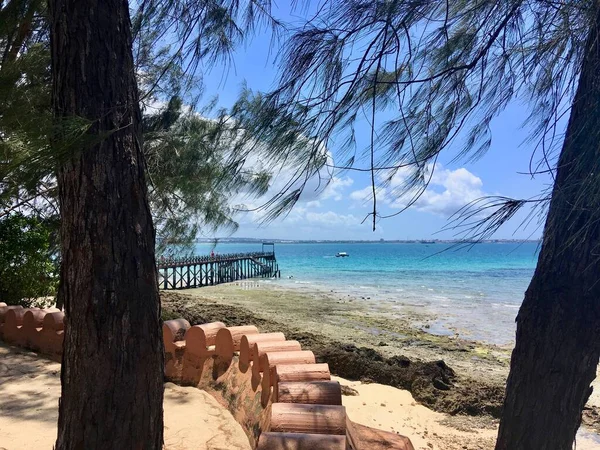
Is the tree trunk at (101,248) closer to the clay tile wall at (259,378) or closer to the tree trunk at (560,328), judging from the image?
the clay tile wall at (259,378)

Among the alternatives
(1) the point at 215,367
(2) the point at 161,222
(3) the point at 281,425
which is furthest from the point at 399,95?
(2) the point at 161,222

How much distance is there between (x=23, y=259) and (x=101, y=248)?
6.00 metres

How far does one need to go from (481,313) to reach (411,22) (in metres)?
15.1

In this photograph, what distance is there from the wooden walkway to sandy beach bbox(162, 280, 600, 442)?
4.33 m

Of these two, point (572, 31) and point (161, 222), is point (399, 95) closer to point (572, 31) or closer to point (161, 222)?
point (572, 31)

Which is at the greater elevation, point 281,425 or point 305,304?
point 281,425

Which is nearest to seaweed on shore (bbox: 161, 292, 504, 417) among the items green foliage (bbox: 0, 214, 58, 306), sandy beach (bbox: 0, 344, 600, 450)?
sandy beach (bbox: 0, 344, 600, 450)

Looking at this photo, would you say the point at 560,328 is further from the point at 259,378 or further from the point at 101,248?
the point at 259,378

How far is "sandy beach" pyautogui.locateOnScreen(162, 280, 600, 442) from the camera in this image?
16.9 feet

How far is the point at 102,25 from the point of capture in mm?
1929

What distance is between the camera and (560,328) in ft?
6.31

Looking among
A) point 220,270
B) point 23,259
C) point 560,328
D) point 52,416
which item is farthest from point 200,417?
point 220,270

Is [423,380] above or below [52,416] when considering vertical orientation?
below

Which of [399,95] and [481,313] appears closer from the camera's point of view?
[399,95]
